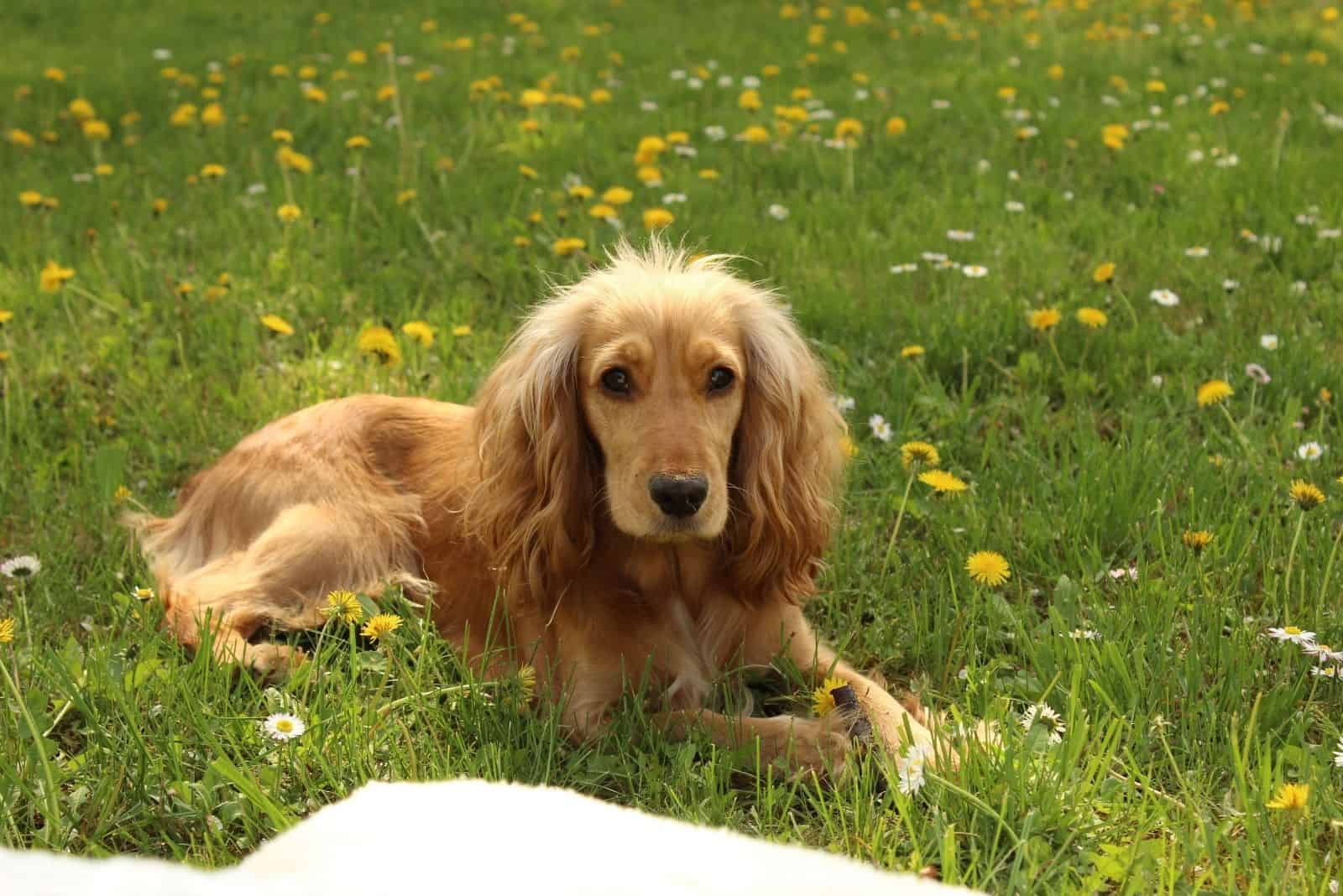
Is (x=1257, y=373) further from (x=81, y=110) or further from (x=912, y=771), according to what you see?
(x=81, y=110)

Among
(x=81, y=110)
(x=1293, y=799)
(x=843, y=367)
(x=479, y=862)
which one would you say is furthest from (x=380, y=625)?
(x=81, y=110)

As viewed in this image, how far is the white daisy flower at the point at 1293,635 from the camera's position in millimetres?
2285

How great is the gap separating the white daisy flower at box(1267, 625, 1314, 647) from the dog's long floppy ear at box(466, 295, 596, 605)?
1.34 meters

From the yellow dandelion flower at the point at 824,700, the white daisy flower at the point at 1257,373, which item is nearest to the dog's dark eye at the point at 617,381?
the yellow dandelion flower at the point at 824,700

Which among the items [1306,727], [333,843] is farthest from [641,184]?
[333,843]

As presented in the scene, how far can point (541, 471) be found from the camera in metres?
2.59

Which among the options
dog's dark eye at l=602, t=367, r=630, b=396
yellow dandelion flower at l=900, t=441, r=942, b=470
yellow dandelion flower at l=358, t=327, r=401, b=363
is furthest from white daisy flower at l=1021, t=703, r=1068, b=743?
yellow dandelion flower at l=358, t=327, r=401, b=363

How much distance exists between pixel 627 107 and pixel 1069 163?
2.28 meters

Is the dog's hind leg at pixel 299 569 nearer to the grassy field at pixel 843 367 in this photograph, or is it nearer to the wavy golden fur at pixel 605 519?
the wavy golden fur at pixel 605 519

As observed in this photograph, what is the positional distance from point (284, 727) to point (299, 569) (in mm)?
869

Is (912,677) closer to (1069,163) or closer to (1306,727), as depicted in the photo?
(1306,727)

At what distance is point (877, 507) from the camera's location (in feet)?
10.2

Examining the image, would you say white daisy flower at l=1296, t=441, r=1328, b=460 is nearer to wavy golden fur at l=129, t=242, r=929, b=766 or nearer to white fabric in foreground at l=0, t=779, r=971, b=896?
wavy golden fur at l=129, t=242, r=929, b=766

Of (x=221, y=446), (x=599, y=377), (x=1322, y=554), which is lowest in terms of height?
(x=221, y=446)
